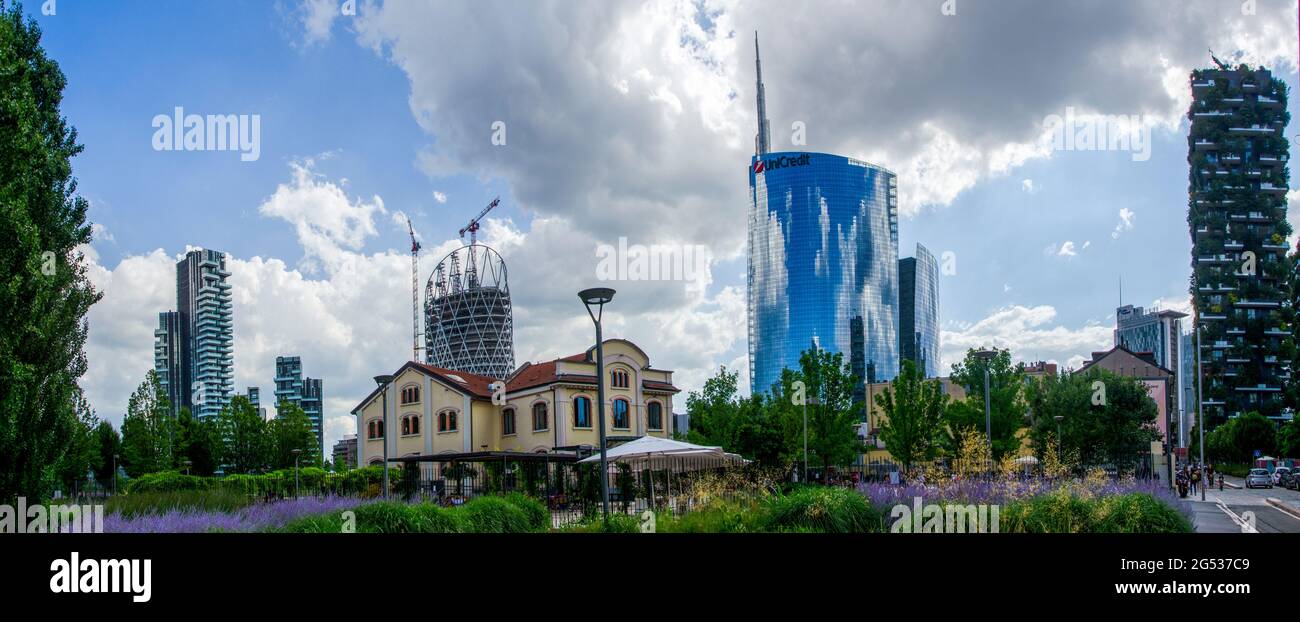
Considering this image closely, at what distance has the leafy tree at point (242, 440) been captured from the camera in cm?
5188

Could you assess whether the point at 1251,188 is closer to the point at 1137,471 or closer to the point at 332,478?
the point at 1137,471

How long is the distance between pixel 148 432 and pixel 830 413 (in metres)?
37.1

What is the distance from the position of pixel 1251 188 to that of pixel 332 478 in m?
88.7

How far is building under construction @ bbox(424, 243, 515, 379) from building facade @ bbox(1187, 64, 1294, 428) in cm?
6554

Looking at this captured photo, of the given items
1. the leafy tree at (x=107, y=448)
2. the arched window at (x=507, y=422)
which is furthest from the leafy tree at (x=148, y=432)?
the arched window at (x=507, y=422)

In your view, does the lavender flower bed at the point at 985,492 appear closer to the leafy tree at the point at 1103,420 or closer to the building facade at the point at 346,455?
the leafy tree at the point at 1103,420

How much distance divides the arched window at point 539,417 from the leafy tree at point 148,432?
2117 cm

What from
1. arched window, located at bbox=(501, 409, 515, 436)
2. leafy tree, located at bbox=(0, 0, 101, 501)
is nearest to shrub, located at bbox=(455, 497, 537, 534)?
leafy tree, located at bbox=(0, 0, 101, 501)

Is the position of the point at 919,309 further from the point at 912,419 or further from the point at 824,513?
the point at 824,513

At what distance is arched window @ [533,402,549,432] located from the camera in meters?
44.6

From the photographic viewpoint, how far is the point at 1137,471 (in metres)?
31.6
